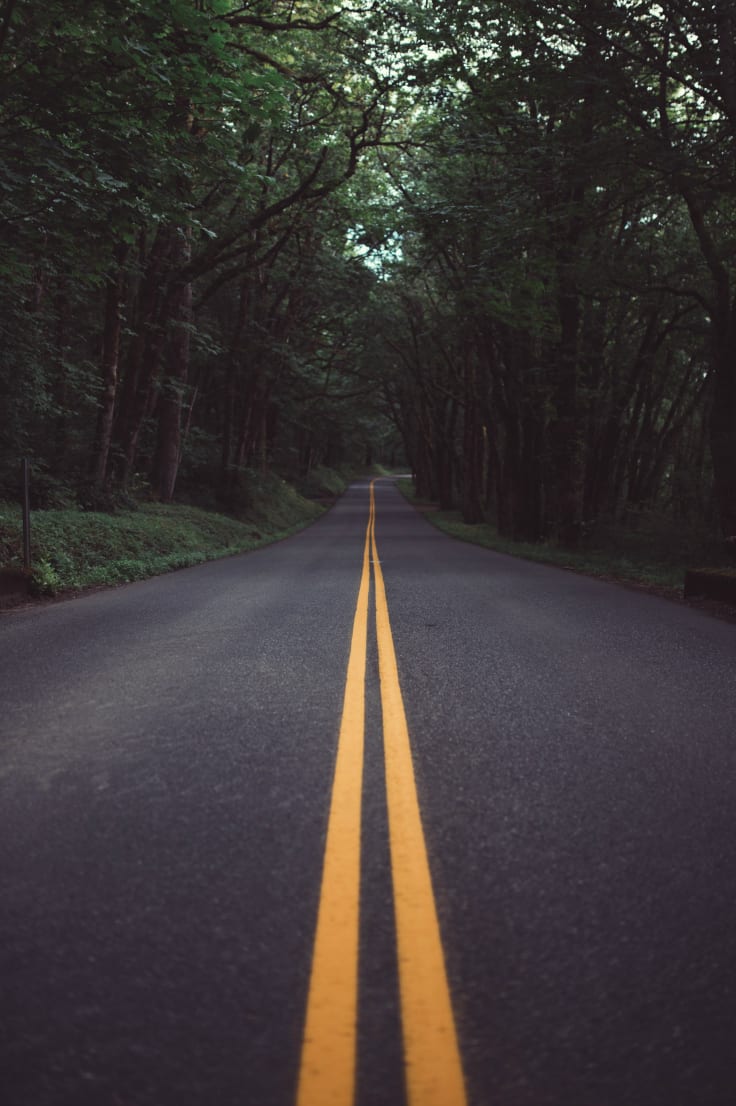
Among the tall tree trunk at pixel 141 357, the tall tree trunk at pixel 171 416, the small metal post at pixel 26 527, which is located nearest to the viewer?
the small metal post at pixel 26 527

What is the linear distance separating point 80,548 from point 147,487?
9579mm

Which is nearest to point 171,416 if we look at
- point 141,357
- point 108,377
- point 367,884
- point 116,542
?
point 141,357

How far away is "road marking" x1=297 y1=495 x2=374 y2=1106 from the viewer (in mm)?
1989

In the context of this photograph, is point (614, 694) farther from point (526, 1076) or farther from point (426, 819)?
point (526, 1076)

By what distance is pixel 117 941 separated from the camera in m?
2.55

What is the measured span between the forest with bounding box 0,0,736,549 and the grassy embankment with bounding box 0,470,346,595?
1260mm

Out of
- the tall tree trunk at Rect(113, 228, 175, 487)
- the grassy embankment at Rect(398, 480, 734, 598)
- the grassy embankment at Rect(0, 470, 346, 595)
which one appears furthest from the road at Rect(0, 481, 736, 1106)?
the tall tree trunk at Rect(113, 228, 175, 487)

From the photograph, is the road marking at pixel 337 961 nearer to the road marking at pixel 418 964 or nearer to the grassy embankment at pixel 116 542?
the road marking at pixel 418 964

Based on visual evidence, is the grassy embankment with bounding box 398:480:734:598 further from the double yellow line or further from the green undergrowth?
the double yellow line

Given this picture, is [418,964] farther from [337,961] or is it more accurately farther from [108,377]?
[108,377]

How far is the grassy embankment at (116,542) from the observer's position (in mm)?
11734

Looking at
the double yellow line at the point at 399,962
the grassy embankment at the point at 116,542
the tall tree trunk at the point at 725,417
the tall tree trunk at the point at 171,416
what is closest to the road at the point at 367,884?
the double yellow line at the point at 399,962

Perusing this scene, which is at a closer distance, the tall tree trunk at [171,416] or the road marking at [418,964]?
the road marking at [418,964]

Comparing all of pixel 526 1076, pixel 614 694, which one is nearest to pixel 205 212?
pixel 614 694
